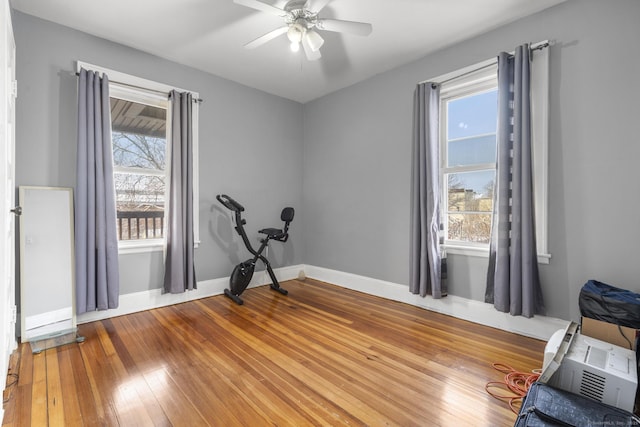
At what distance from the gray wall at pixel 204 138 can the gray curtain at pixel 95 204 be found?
17 cm

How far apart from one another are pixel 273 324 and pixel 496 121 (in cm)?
292

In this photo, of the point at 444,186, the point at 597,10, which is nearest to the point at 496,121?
the point at 444,186

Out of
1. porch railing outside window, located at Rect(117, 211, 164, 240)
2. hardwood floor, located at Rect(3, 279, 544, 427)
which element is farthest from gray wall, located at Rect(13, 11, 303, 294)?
hardwood floor, located at Rect(3, 279, 544, 427)

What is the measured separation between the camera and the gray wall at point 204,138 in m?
2.65

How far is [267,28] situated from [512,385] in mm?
3462

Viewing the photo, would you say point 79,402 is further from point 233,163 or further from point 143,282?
point 233,163

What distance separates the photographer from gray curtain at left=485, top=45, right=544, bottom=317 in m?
2.50

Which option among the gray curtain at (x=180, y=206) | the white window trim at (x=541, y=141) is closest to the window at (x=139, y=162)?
the gray curtain at (x=180, y=206)

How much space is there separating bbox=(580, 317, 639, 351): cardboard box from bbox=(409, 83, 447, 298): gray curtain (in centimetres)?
122

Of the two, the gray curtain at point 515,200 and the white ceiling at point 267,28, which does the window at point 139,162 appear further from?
the gray curtain at point 515,200

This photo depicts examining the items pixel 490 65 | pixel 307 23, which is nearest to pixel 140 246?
pixel 307 23

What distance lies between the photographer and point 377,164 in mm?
3842

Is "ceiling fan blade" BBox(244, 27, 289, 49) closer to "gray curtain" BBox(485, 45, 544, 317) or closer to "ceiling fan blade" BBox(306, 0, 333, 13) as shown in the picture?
"ceiling fan blade" BBox(306, 0, 333, 13)

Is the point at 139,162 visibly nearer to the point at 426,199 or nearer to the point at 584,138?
the point at 426,199
